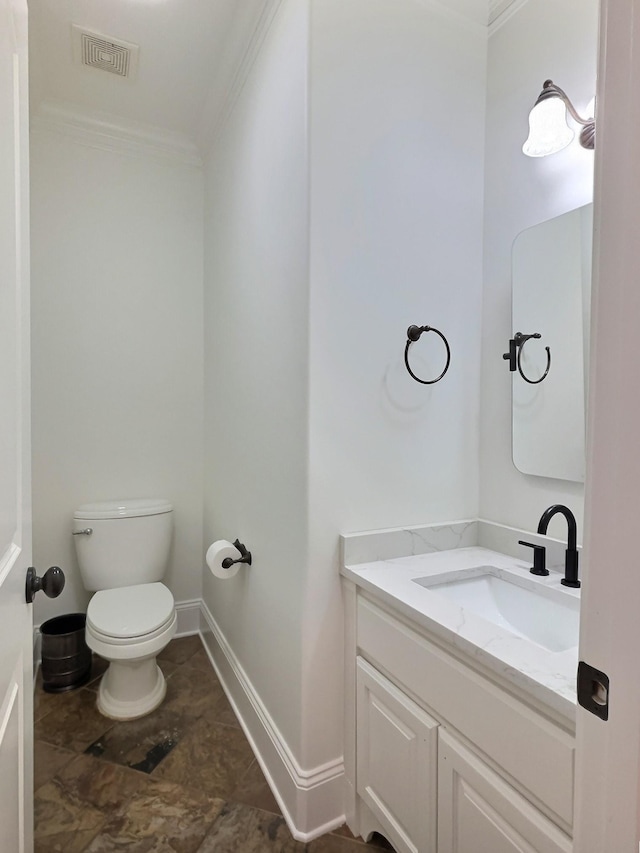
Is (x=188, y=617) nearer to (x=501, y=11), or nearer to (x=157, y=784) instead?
(x=157, y=784)

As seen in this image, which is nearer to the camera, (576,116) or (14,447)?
(14,447)

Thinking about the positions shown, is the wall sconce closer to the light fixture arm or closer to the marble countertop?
the light fixture arm

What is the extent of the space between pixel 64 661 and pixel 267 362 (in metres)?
1.69

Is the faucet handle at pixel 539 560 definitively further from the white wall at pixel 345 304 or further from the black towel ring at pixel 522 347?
the black towel ring at pixel 522 347

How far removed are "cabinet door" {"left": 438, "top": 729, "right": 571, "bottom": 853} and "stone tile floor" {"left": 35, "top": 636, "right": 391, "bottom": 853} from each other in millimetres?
480

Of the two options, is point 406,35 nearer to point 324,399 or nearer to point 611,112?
point 324,399

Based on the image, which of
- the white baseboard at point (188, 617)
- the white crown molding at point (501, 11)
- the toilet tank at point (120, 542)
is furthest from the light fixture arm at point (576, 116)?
the white baseboard at point (188, 617)

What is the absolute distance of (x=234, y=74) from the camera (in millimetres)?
1889

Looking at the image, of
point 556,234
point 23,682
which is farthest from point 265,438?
point 556,234

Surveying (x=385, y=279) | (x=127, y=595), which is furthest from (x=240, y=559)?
(x=385, y=279)

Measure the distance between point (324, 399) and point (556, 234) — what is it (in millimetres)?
879

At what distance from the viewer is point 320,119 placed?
51.7 inches

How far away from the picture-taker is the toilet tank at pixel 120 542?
7.03 ft

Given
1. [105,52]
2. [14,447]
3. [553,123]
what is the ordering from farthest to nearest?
[105,52] < [553,123] < [14,447]
